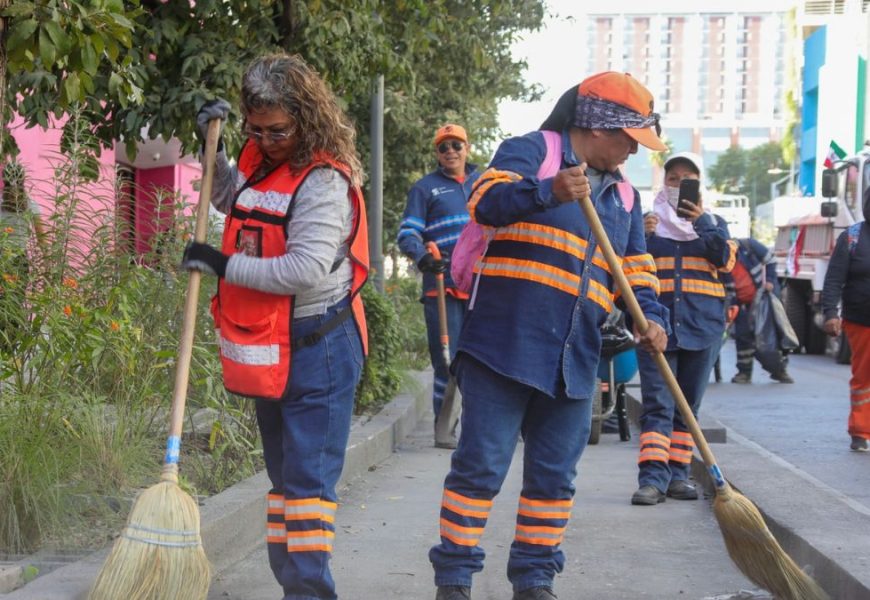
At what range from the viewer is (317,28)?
865 centimetres

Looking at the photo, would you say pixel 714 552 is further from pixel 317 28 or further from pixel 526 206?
pixel 317 28

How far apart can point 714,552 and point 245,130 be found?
3047 mm

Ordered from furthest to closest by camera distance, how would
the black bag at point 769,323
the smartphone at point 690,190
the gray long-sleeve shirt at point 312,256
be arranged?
the black bag at point 769,323, the smartphone at point 690,190, the gray long-sleeve shirt at point 312,256

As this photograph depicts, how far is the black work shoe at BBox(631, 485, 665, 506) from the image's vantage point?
7.30 metres

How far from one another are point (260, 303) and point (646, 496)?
3.58 m

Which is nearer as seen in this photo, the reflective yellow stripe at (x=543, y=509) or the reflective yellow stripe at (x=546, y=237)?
the reflective yellow stripe at (x=546, y=237)

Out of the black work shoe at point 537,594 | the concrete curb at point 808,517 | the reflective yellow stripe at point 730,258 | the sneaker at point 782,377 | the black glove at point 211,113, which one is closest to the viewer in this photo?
the black glove at point 211,113

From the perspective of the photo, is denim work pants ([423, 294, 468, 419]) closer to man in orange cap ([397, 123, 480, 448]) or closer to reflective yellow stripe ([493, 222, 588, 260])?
man in orange cap ([397, 123, 480, 448])

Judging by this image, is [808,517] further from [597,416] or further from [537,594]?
[597,416]

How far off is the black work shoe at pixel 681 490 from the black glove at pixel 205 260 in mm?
3997

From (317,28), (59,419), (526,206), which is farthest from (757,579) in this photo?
(317,28)

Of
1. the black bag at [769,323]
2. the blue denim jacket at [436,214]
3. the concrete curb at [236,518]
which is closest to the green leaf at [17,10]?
the concrete curb at [236,518]

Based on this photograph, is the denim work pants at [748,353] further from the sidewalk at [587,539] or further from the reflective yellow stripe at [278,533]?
the reflective yellow stripe at [278,533]

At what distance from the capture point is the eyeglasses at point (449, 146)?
360 inches
